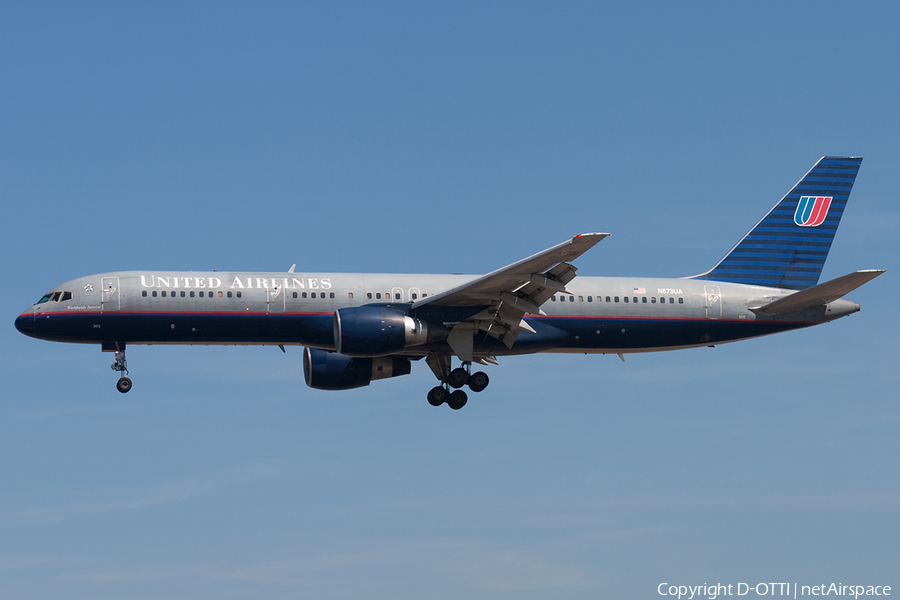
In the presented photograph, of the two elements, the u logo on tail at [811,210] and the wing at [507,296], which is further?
the u logo on tail at [811,210]

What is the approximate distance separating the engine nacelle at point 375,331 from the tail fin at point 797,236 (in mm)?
12819

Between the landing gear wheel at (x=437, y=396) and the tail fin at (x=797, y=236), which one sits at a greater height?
the tail fin at (x=797, y=236)

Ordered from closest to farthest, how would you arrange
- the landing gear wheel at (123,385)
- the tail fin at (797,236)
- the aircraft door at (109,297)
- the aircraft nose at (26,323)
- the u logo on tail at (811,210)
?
the aircraft door at (109,297), the aircraft nose at (26,323), the landing gear wheel at (123,385), the tail fin at (797,236), the u logo on tail at (811,210)

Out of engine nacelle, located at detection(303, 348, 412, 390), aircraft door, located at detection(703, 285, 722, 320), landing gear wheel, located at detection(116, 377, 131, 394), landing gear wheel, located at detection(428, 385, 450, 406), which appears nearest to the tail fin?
aircraft door, located at detection(703, 285, 722, 320)

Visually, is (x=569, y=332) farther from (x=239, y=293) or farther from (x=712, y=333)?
(x=239, y=293)

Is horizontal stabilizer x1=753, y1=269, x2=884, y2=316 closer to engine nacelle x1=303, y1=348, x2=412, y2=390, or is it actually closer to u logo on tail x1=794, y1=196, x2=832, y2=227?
u logo on tail x1=794, y1=196, x2=832, y2=227

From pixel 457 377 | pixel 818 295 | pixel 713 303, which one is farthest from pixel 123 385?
pixel 818 295

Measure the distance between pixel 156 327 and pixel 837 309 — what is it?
24833mm

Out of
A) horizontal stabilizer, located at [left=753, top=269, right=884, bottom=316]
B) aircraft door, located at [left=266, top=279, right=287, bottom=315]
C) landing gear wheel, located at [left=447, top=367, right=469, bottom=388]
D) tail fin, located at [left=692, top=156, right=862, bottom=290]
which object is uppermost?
tail fin, located at [left=692, top=156, right=862, bottom=290]

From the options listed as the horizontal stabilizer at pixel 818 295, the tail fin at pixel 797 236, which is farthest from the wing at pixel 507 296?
the horizontal stabilizer at pixel 818 295

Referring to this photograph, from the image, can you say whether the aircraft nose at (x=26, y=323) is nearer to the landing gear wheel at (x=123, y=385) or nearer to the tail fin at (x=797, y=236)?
the landing gear wheel at (x=123, y=385)

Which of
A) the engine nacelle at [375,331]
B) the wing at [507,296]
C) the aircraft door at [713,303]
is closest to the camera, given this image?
the wing at [507,296]

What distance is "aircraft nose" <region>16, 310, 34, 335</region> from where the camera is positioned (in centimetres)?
4111

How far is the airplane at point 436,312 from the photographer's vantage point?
40.1 metres
